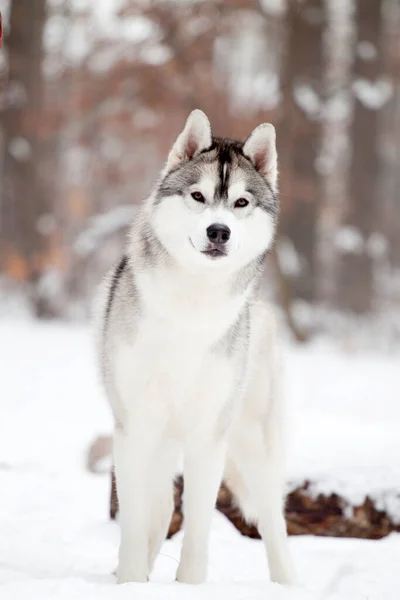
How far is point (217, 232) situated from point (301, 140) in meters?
9.54

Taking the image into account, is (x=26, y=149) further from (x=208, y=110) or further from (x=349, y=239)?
(x=349, y=239)

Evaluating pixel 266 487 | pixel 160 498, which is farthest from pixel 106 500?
pixel 266 487

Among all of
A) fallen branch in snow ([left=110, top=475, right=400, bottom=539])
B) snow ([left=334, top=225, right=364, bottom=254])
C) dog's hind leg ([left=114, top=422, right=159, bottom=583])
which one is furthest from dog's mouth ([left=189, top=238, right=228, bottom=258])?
snow ([left=334, top=225, right=364, bottom=254])

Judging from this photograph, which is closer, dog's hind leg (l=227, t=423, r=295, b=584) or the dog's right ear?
the dog's right ear

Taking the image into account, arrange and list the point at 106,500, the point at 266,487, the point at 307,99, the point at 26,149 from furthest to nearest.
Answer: the point at 26,149, the point at 307,99, the point at 106,500, the point at 266,487

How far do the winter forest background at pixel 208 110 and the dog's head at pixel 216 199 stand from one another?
6642 millimetres

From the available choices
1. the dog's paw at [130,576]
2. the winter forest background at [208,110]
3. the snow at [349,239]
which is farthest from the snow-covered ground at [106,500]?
the snow at [349,239]

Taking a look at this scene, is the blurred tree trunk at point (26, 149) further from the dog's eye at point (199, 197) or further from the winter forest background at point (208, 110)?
the dog's eye at point (199, 197)

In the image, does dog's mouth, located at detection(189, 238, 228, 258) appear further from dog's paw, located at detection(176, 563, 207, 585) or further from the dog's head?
dog's paw, located at detection(176, 563, 207, 585)

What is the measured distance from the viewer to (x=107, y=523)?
4125 millimetres

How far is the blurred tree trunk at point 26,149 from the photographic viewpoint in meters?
11.1

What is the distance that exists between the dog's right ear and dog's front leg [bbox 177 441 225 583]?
125 cm

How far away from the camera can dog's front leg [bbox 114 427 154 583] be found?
295 cm

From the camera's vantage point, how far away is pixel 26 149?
37.9 ft
